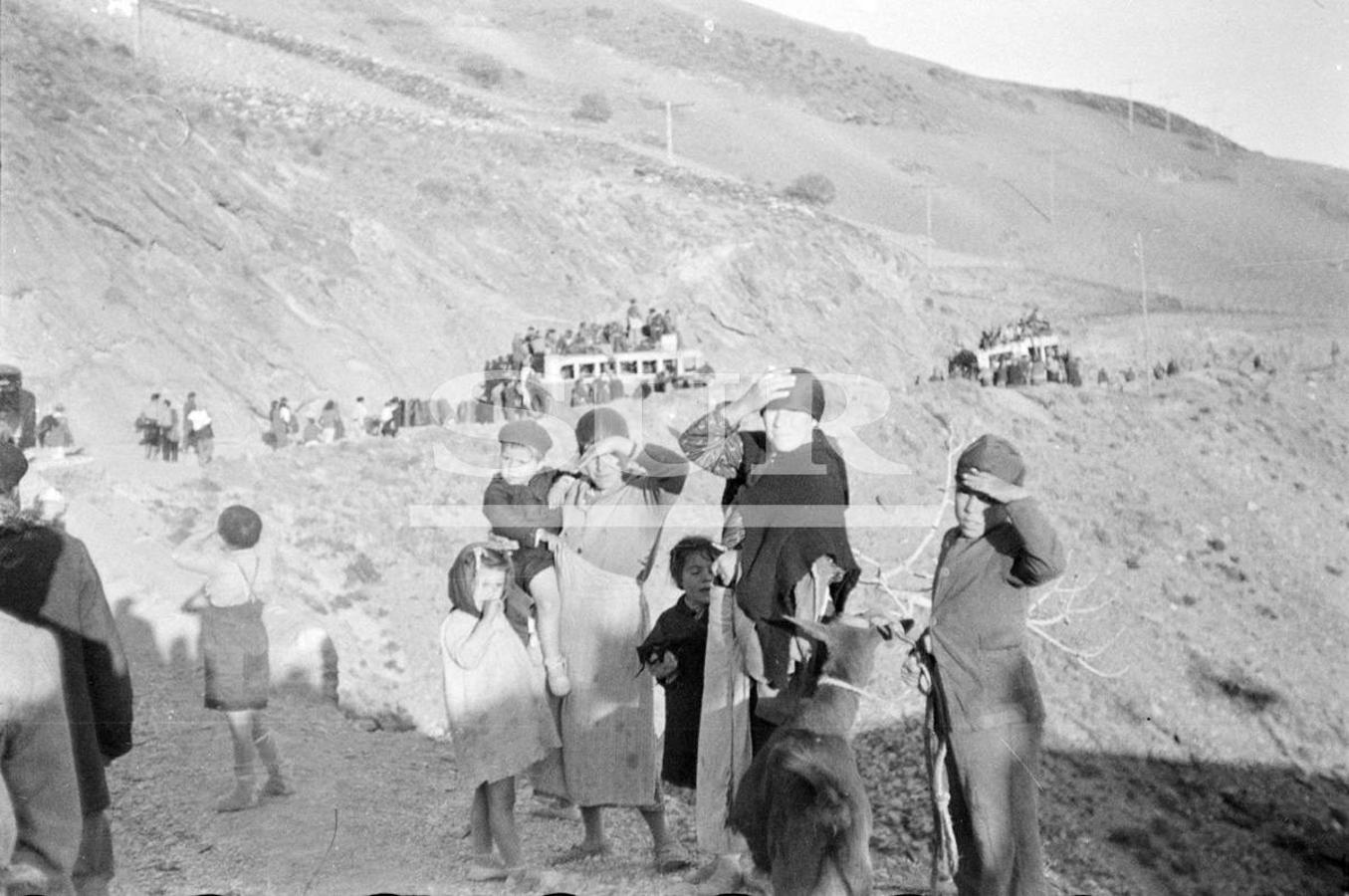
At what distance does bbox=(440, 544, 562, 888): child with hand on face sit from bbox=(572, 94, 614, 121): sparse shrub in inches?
289

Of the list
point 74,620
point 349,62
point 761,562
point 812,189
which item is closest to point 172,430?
point 349,62

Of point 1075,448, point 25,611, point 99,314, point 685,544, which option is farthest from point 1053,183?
point 99,314

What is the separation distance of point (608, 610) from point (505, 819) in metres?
0.66

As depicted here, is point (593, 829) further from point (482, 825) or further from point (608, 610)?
point (608, 610)

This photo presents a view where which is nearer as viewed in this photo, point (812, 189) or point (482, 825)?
point (482, 825)

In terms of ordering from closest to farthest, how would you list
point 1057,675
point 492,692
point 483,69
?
point 492,692
point 1057,675
point 483,69

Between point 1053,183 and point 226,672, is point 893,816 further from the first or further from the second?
point 1053,183

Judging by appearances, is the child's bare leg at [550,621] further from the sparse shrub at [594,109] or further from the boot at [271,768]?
the sparse shrub at [594,109]

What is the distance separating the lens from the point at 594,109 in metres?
9.65

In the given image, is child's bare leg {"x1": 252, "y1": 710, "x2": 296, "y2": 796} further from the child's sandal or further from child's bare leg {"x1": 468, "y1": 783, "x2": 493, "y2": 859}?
the child's sandal

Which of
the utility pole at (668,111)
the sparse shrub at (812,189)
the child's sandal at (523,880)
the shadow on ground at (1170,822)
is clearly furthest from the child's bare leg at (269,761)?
the utility pole at (668,111)

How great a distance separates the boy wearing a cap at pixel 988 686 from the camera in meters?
2.58

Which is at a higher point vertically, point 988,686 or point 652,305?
point 652,305

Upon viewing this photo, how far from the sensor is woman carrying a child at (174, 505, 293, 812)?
337cm
